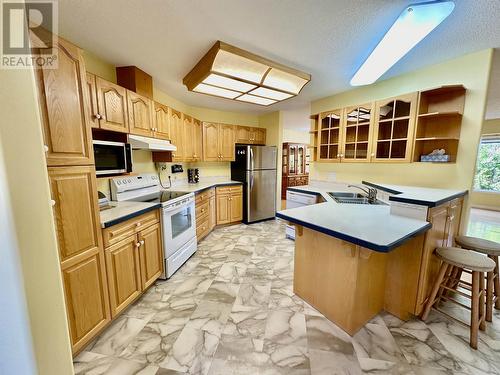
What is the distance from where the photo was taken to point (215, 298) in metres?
1.99

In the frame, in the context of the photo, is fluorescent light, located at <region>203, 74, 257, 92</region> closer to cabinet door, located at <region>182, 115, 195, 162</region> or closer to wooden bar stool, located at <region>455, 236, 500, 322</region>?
cabinet door, located at <region>182, 115, 195, 162</region>

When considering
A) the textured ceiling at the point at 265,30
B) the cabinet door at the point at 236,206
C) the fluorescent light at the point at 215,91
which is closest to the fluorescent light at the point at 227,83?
the fluorescent light at the point at 215,91

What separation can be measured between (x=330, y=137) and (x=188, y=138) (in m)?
2.43

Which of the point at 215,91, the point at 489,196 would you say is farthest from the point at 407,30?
the point at 489,196

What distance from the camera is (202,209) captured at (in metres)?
3.36

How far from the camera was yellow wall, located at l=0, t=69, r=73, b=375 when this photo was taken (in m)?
0.55

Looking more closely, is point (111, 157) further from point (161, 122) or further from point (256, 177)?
point (256, 177)

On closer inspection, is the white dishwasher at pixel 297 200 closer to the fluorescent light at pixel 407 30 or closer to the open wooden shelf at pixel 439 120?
the open wooden shelf at pixel 439 120

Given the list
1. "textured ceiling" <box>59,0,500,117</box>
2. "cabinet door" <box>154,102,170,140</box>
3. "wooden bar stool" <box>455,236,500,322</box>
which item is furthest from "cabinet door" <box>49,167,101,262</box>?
"wooden bar stool" <box>455,236,500,322</box>

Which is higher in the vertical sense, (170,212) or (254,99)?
(254,99)

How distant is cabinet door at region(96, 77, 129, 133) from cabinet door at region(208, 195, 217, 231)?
1.91 meters

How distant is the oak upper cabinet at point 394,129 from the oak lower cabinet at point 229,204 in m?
2.46

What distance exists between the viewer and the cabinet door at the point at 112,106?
1838mm

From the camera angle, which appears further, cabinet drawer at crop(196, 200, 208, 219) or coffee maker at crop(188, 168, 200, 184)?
coffee maker at crop(188, 168, 200, 184)
